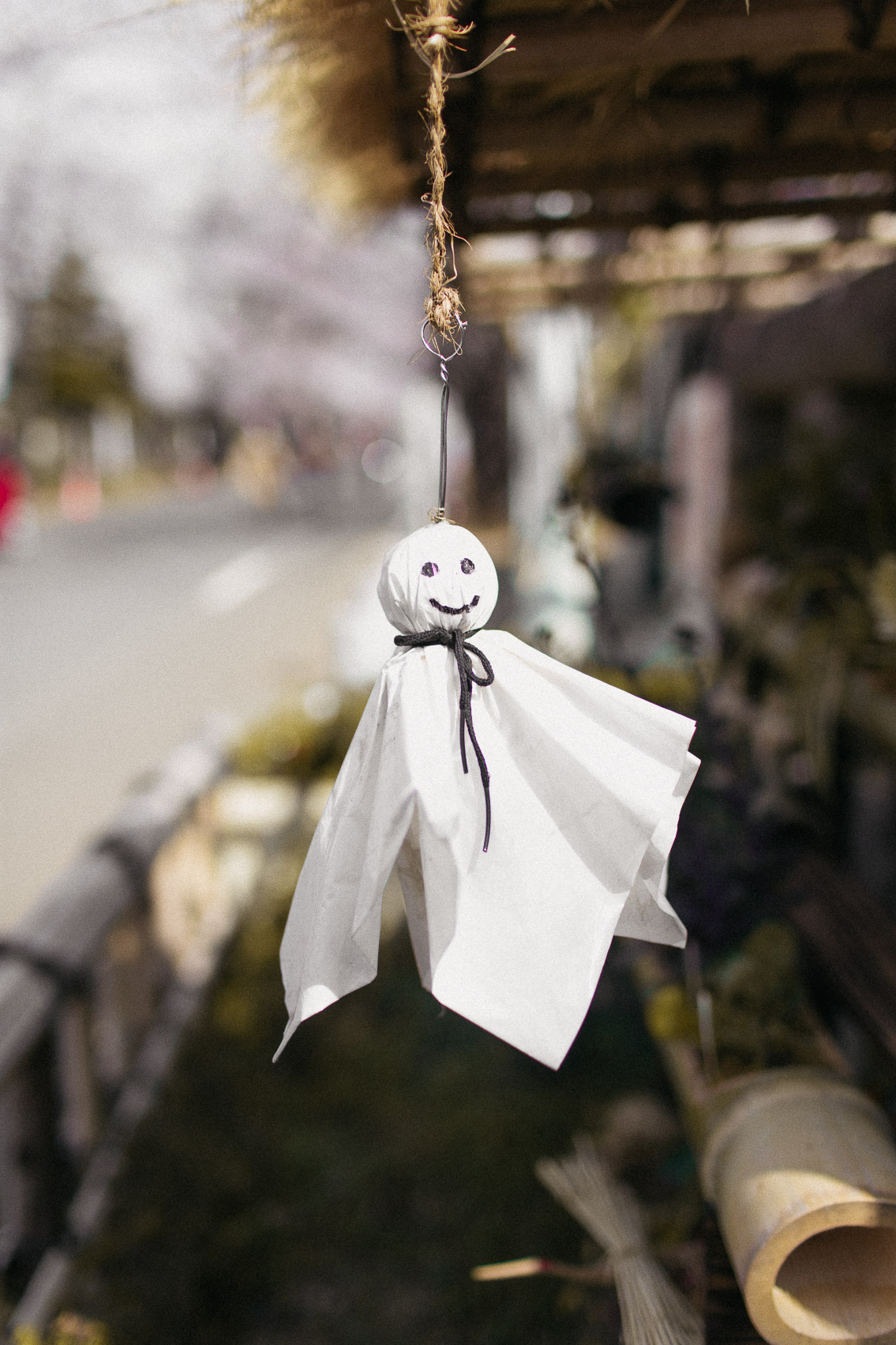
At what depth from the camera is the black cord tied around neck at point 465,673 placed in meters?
0.94

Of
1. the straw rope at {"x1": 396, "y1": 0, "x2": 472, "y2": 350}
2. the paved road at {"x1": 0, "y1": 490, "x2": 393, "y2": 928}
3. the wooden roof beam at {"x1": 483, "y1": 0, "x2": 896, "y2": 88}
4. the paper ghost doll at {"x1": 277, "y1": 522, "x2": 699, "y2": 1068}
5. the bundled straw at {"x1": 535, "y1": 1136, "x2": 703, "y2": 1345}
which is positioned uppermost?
the wooden roof beam at {"x1": 483, "y1": 0, "x2": 896, "y2": 88}

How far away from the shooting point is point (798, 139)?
1.67 m

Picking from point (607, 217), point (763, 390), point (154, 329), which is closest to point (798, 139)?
point (607, 217)

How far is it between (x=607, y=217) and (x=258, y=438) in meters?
25.7

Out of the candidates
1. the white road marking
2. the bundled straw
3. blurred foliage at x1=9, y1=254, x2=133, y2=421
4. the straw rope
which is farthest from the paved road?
blurred foliage at x1=9, y1=254, x2=133, y2=421

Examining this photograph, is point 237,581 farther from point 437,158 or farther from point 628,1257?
point 437,158

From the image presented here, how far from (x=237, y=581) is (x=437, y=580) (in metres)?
10.0

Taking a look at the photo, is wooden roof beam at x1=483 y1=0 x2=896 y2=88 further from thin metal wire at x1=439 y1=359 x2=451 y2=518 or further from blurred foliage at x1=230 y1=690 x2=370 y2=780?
blurred foliage at x1=230 y1=690 x2=370 y2=780

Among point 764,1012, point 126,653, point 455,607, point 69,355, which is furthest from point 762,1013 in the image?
point 69,355

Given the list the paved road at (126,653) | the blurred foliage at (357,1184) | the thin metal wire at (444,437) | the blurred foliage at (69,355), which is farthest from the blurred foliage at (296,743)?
the blurred foliage at (69,355)

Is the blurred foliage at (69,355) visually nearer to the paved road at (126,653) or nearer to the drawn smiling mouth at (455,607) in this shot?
the paved road at (126,653)

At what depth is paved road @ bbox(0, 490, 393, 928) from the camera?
459 centimetres

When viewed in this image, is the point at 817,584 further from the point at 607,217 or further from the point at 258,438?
the point at 258,438

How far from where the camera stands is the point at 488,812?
942mm
